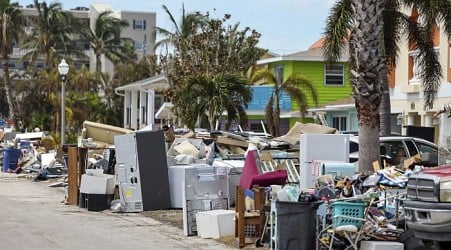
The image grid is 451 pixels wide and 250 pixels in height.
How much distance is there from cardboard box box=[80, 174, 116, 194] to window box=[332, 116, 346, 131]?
70.8 ft

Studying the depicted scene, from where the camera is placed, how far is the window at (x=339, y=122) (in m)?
40.7

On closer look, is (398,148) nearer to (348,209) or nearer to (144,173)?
(144,173)

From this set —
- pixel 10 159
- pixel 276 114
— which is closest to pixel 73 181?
pixel 276 114

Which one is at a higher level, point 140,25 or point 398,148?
point 140,25

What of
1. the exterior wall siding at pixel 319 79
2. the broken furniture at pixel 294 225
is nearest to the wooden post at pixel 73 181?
the broken furniture at pixel 294 225

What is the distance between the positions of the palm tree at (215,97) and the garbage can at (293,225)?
18.5m

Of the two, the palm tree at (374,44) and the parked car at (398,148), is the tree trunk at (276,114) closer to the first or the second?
the palm tree at (374,44)

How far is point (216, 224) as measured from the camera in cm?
1505

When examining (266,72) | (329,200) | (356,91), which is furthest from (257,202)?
(266,72)

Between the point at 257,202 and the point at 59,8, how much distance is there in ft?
184

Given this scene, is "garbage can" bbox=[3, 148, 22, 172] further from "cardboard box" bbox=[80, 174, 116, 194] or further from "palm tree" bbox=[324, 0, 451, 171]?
"palm tree" bbox=[324, 0, 451, 171]

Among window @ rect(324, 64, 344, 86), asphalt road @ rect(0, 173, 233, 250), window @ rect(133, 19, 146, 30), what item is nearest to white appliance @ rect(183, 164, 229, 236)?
asphalt road @ rect(0, 173, 233, 250)

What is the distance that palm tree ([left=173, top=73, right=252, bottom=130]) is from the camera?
3100 cm

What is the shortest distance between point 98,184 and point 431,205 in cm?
1128
